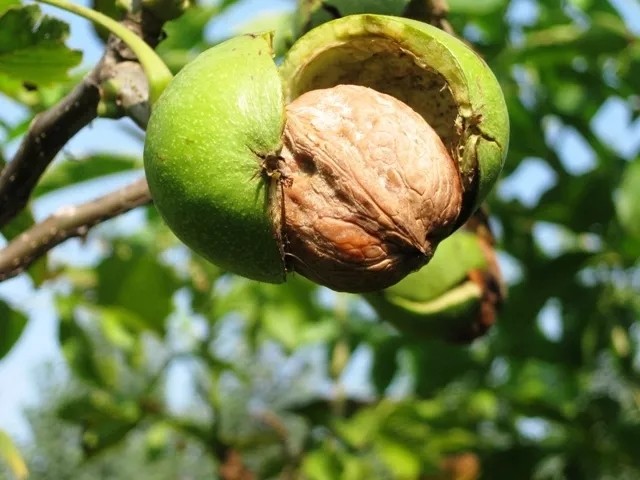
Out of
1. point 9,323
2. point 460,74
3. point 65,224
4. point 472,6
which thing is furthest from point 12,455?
point 472,6

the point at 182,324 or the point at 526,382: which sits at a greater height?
the point at 182,324

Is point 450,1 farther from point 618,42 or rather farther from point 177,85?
point 177,85

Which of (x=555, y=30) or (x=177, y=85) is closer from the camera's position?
(x=177, y=85)

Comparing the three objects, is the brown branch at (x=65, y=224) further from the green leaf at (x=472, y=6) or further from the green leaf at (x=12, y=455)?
the green leaf at (x=472, y=6)

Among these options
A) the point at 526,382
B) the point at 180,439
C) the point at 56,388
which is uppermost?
the point at 526,382

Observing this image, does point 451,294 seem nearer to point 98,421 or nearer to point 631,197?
point 631,197

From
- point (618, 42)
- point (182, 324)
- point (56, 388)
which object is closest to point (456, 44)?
point (618, 42)
